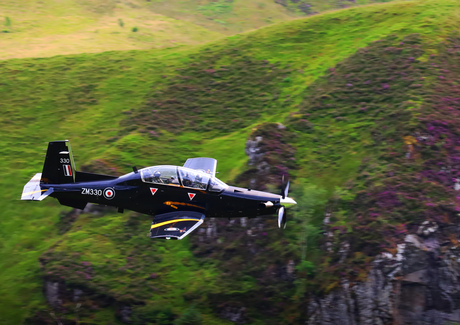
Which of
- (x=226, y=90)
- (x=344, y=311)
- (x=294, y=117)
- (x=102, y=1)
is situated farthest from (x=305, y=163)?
(x=102, y=1)

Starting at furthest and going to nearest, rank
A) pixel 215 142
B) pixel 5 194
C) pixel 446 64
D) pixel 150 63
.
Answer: pixel 150 63 → pixel 446 64 → pixel 215 142 → pixel 5 194

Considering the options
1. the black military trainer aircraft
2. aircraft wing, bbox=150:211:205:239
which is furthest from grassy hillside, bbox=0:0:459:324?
aircraft wing, bbox=150:211:205:239

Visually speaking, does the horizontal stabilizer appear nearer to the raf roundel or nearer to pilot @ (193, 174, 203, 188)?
the raf roundel

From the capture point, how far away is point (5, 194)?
103 feet

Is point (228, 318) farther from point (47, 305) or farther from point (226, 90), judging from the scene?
point (226, 90)

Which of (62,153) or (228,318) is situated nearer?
(62,153)

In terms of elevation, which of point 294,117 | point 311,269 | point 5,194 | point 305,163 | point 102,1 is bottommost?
point 311,269

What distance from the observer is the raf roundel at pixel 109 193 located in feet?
76.0

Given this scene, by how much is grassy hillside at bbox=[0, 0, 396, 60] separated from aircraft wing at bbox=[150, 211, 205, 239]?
113ft

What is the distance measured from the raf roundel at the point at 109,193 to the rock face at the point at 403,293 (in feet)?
36.8

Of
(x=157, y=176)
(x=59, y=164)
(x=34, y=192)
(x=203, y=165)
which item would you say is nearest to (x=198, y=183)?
(x=157, y=176)

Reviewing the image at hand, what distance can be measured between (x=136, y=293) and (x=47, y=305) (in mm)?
4483

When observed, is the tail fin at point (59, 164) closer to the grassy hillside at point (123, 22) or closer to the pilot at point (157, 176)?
the pilot at point (157, 176)

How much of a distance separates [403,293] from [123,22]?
5091 centimetres
